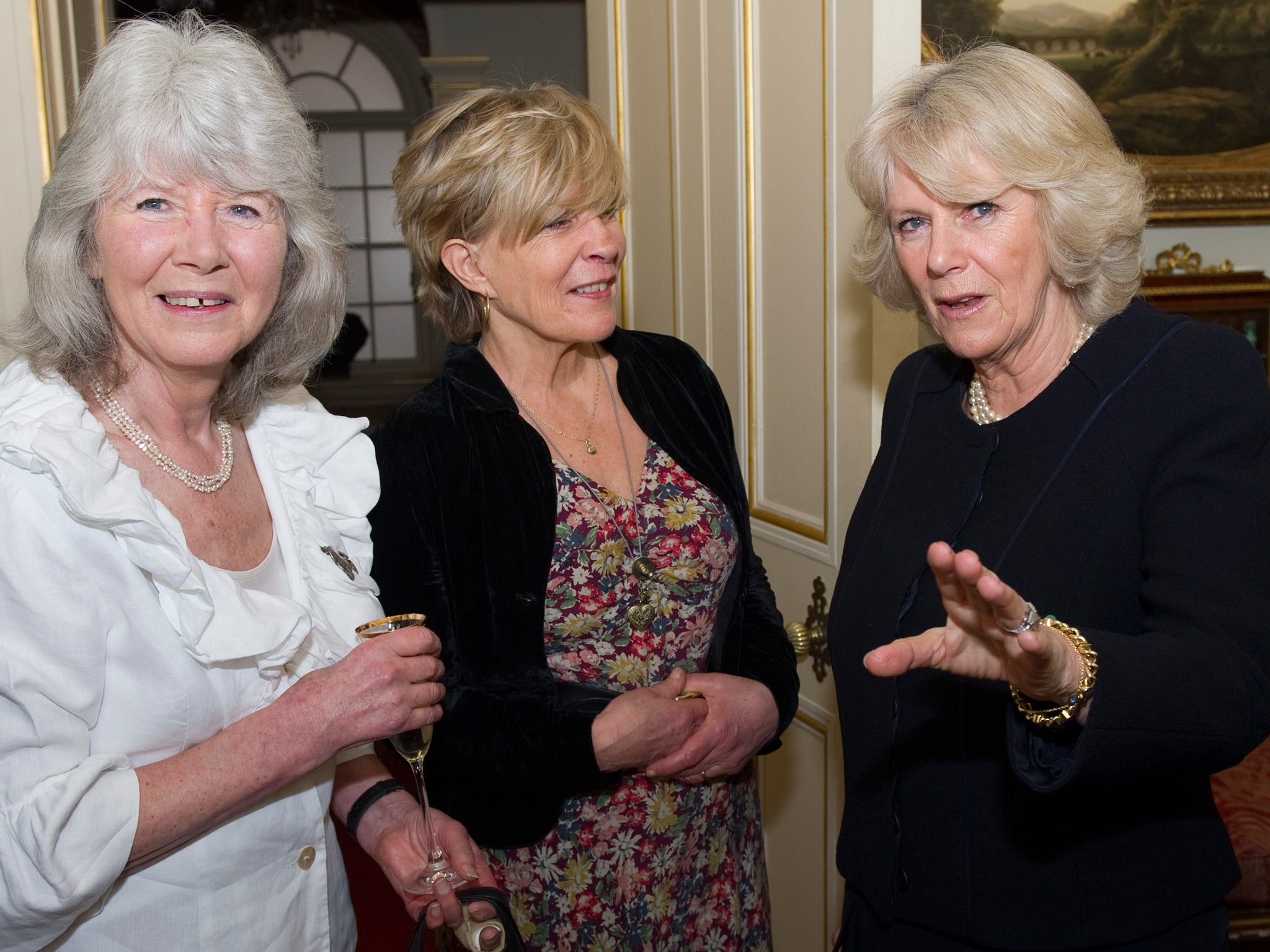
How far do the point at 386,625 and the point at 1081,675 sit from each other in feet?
2.88

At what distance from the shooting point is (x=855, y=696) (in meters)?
1.76

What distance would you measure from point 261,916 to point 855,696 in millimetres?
942

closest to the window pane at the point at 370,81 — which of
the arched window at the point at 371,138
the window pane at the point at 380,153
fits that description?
the arched window at the point at 371,138

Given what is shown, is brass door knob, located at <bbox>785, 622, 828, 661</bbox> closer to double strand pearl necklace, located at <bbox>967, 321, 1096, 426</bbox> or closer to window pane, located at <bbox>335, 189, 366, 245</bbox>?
double strand pearl necklace, located at <bbox>967, 321, 1096, 426</bbox>

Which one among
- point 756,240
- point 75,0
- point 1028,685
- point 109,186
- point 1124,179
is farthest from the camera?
point 75,0

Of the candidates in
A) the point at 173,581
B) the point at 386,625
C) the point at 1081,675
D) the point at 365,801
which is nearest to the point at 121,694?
the point at 173,581

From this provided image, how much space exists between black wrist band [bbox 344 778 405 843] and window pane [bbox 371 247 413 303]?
9773 mm

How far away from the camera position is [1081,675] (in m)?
1.18

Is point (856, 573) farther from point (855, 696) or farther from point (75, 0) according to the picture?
point (75, 0)

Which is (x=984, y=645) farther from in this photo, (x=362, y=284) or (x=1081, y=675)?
(x=362, y=284)

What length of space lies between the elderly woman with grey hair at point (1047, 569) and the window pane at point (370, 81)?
32.5 ft

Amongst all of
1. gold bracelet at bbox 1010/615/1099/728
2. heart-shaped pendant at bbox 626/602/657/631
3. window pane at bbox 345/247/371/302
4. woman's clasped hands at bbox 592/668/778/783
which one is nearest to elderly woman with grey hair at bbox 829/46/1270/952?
gold bracelet at bbox 1010/615/1099/728

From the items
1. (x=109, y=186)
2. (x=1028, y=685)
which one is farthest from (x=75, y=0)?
(x=1028, y=685)

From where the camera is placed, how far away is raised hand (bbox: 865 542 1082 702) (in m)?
1.08
